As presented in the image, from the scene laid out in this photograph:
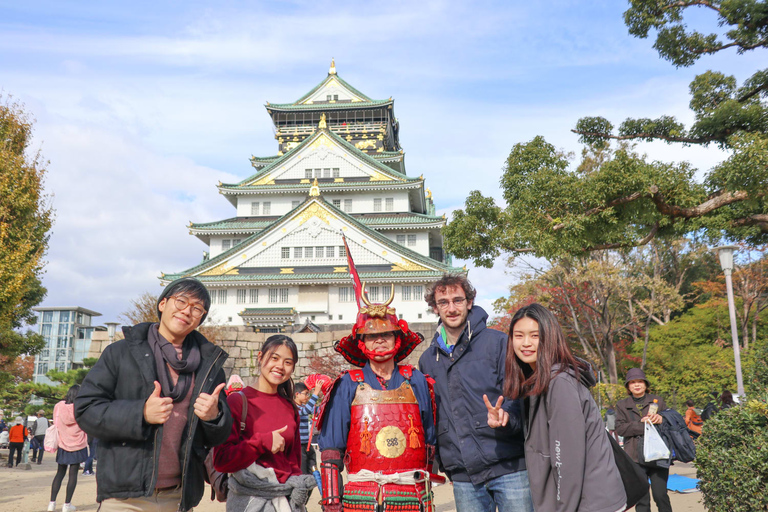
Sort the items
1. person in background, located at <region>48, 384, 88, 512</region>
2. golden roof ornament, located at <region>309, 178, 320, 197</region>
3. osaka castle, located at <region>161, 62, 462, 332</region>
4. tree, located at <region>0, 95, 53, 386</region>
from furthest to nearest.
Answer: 1. golden roof ornament, located at <region>309, 178, 320, 197</region>
2. osaka castle, located at <region>161, 62, 462, 332</region>
3. tree, located at <region>0, 95, 53, 386</region>
4. person in background, located at <region>48, 384, 88, 512</region>

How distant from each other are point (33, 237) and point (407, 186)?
24.2 metres

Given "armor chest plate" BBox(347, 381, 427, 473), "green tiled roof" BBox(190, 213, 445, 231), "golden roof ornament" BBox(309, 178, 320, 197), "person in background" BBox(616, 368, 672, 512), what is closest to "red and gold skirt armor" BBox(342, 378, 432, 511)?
"armor chest plate" BBox(347, 381, 427, 473)

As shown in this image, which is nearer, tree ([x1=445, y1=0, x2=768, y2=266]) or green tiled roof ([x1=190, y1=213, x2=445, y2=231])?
tree ([x1=445, y1=0, x2=768, y2=266])

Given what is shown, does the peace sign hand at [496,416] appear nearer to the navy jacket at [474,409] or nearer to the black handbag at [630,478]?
the navy jacket at [474,409]

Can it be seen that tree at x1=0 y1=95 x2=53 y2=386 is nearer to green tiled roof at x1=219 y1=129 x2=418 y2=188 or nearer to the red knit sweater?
the red knit sweater

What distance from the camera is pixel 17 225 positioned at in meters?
14.9

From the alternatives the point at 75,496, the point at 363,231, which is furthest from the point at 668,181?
the point at 363,231

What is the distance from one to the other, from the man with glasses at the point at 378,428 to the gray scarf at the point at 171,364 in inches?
38.4

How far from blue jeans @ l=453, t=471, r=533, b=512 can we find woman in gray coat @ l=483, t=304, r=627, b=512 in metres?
0.59

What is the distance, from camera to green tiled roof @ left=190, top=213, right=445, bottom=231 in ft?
120

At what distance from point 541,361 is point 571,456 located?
49 centimetres

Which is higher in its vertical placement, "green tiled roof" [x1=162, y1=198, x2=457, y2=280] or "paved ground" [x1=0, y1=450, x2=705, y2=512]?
"green tiled roof" [x1=162, y1=198, x2=457, y2=280]

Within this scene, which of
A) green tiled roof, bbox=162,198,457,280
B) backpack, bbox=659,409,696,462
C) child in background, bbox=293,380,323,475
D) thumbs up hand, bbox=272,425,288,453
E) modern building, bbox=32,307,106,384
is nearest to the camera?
thumbs up hand, bbox=272,425,288,453

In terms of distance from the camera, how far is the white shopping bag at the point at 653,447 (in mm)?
5660
